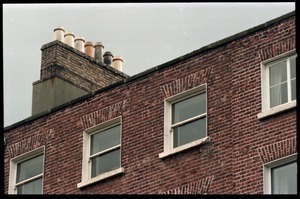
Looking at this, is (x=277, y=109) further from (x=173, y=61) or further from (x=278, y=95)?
(x=173, y=61)

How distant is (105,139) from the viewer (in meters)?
42.2

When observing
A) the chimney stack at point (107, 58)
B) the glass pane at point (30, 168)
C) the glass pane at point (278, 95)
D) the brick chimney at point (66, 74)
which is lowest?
the glass pane at point (30, 168)

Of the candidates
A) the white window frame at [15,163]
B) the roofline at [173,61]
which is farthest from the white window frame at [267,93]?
the white window frame at [15,163]

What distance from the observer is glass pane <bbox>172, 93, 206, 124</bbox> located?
132ft

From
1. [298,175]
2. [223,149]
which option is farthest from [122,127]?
[298,175]

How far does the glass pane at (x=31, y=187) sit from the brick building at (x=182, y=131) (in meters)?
0.04

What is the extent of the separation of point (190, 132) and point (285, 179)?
144 inches

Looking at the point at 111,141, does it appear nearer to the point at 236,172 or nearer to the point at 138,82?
the point at 138,82

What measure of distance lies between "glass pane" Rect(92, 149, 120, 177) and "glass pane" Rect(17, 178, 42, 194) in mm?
2036

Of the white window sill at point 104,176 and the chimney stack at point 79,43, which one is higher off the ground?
the chimney stack at point 79,43

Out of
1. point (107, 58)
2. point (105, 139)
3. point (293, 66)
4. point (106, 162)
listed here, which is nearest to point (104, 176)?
point (106, 162)

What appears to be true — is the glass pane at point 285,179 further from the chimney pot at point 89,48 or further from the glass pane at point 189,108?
the chimney pot at point 89,48

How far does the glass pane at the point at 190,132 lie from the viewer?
1567 inches

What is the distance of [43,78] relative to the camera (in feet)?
155
